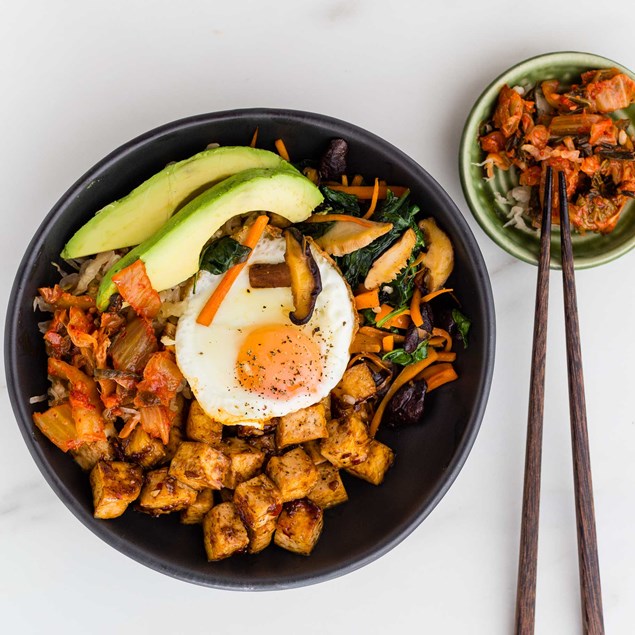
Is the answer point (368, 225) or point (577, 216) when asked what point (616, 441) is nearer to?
point (577, 216)

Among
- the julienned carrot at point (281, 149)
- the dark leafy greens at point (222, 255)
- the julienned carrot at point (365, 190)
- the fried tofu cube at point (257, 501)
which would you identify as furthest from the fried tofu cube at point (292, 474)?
the julienned carrot at point (281, 149)

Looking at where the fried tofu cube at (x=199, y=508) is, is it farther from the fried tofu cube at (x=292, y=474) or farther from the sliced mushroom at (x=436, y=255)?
the sliced mushroom at (x=436, y=255)

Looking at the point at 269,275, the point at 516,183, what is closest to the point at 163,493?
the point at 269,275

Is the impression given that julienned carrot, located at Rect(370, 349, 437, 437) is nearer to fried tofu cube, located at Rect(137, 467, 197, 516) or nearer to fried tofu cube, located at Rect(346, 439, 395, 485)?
fried tofu cube, located at Rect(346, 439, 395, 485)

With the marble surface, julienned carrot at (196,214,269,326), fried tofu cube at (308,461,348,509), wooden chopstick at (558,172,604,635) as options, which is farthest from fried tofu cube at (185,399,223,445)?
wooden chopstick at (558,172,604,635)

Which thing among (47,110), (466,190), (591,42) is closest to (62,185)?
(47,110)

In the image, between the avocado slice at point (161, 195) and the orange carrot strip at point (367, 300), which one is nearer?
the avocado slice at point (161, 195)
